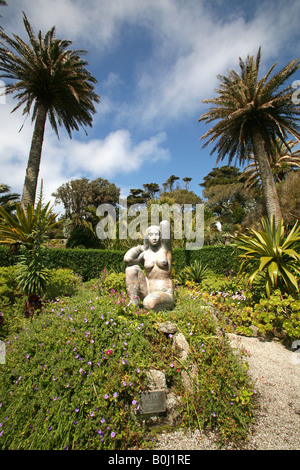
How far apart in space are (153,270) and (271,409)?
2.21 m

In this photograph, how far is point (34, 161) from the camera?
9.35 m

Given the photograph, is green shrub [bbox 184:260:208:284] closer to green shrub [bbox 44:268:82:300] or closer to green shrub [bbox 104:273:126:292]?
green shrub [bbox 104:273:126:292]

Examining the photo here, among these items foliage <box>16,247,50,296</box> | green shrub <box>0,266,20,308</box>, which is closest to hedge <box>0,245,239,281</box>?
green shrub <box>0,266,20,308</box>

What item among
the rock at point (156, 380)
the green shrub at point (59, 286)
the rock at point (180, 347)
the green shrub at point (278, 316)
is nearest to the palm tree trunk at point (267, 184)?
the green shrub at point (278, 316)

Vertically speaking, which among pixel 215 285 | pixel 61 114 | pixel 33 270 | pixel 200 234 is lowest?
pixel 215 285

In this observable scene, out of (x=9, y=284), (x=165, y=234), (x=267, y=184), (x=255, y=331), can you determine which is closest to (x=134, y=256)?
Result: (x=165, y=234)

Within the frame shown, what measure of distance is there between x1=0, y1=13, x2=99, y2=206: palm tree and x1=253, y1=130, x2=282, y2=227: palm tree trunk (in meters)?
9.32

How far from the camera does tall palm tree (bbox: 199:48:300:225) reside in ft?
35.2

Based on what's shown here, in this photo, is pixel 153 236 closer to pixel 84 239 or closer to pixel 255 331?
A: pixel 255 331

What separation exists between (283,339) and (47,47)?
12883 mm

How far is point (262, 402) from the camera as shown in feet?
7.98

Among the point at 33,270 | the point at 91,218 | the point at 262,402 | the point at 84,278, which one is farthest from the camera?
the point at 91,218
